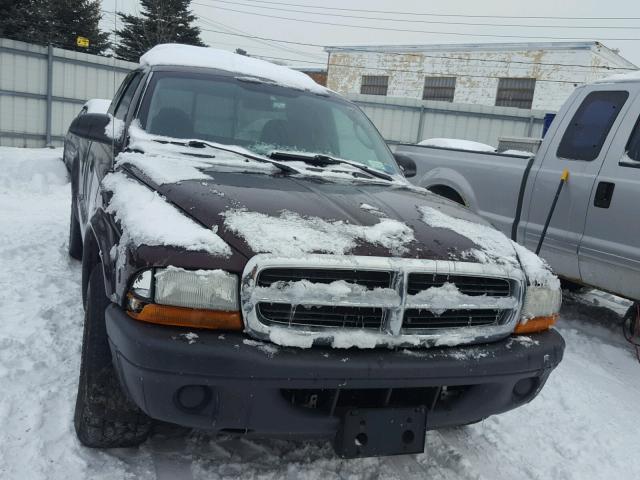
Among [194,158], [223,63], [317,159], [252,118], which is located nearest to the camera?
[194,158]

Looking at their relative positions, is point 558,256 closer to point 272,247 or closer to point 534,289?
point 534,289

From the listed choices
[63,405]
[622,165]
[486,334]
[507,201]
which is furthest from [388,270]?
[507,201]

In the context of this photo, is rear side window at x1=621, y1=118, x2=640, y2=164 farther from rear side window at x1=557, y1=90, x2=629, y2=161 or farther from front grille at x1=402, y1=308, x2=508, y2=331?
front grille at x1=402, y1=308, x2=508, y2=331

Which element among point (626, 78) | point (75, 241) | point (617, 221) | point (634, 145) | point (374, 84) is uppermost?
point (374, 84)

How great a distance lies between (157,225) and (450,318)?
1.18 metres

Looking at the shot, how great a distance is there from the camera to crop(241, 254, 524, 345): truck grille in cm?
192

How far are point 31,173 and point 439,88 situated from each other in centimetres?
2149

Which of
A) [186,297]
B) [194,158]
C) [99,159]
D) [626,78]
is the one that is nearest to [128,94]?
[99,159]

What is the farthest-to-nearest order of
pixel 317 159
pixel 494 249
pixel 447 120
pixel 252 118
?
pixel 447 120, pixel 252 118, pixel 317 159, pixel 494 249

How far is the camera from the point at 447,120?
15875mm

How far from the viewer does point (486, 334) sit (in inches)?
89.0

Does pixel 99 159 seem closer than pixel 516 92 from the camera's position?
Yes

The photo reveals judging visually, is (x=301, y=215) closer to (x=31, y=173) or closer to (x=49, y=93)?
(x=31, y=173)

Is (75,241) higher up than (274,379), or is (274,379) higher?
(274,379)
